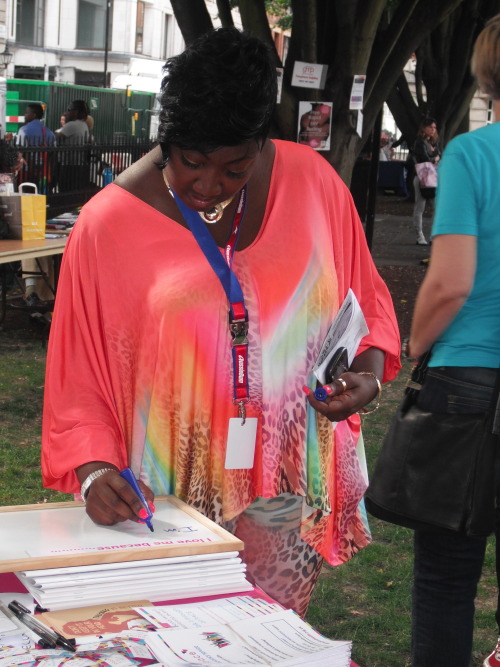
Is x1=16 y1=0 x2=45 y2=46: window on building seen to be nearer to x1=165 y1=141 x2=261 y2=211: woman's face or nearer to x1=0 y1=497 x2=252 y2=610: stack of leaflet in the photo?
x1=165 y1=141 x2=261 y2=211: woman's face

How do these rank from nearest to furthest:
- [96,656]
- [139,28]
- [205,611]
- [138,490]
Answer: [96,656], [205,611], [138,490], [139,28]

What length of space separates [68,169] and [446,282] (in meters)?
9.80

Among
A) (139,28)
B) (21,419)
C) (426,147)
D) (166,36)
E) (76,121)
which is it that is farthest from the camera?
(166,36)

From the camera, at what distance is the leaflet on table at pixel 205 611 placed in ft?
5.18

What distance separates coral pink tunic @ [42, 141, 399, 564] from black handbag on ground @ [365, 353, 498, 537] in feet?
1.91

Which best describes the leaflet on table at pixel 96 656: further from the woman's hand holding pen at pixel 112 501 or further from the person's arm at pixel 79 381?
the person's arm at pixel 79 381

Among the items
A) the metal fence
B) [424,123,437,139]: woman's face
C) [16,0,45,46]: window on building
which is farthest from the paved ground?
[16,0,45,46]: window on building

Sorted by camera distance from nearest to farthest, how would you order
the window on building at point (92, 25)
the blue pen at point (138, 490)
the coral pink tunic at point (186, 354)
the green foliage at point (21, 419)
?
1. the blue pen at point (138, 490)
2. the coral pink tunic at point (186, 354)
3. the green foliage at point (21, 419)
4. the window on building at point (92, 25)

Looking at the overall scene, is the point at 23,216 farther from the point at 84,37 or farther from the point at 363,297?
the point at 84,37

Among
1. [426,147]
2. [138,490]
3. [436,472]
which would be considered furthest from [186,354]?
[426,147]

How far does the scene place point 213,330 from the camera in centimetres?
211

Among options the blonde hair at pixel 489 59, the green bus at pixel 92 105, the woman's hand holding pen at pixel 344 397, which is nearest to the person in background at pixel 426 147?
the green bus at pixel 92 105

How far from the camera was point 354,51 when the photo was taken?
971 centimetres

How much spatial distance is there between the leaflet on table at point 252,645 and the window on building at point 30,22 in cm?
5601
